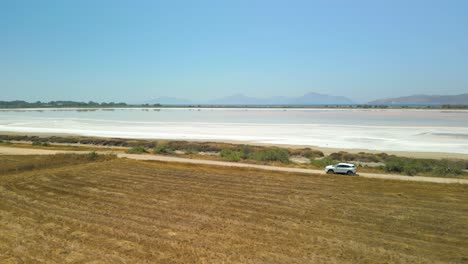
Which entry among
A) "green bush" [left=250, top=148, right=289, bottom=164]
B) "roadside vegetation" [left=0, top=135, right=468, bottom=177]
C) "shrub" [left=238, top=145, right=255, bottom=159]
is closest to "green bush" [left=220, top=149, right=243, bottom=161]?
"roadside vegetation" [left=0, top=135, right=468, bottom=177]

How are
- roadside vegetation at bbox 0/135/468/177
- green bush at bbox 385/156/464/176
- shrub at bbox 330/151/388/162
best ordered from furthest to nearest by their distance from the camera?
1. shrub at bbox 330/151/388/162
2. roadside vegetation at bbox 0/135/468/177
3. green bush at bbox 385/156/464/176

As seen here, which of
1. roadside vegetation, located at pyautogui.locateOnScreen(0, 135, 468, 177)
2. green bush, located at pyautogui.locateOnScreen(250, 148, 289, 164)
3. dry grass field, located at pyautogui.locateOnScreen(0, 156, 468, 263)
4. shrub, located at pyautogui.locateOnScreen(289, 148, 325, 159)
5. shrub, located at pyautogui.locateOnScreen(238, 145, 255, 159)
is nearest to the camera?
dry grass field, located at pyautogui.locateOnScreen(0, 156, 468, 263)

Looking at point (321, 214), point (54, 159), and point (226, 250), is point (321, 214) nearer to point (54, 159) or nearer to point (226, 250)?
point (226, 250)

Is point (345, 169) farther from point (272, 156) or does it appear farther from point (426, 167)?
point (272, 156)

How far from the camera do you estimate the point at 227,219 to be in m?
16.2

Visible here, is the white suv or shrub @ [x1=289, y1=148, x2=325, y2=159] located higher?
the white suv

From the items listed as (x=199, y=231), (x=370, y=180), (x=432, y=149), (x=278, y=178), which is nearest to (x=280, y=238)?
(x=199, y=231)

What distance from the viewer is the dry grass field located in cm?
1241

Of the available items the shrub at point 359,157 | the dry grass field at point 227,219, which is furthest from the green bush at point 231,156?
the dry grass field at point 227,219

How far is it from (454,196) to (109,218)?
19.2 meters

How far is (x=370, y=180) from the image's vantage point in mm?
25781

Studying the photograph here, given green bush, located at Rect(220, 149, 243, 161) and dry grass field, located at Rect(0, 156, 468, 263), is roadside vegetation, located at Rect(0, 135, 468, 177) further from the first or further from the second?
dry grass field, located at Rect(0, 156, 468, 263)

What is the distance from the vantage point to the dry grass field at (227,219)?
1241 centimetres

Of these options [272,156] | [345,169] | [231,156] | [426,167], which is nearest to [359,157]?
[426,167]
